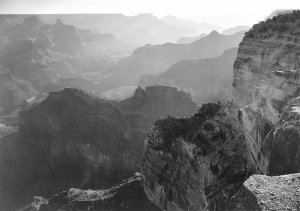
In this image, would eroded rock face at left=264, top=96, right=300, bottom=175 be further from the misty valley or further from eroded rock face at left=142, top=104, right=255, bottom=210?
eroded rock face at left=142, top=104, right=255, bottom=210

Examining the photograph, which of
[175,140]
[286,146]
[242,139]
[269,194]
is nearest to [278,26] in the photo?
[242,139]

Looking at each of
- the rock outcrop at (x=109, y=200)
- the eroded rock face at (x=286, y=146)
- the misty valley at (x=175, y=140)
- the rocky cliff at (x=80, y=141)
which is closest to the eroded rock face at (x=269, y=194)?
the misty valley at (x=175, y=140)

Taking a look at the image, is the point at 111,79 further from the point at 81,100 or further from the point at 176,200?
the point at 176,200

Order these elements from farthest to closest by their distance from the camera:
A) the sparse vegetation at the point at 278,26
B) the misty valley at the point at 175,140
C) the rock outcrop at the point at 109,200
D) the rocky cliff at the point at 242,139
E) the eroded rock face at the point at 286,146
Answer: the sparse vegetation at the point at 278,26, the rock outcrop at the point at 109,200, the misty valley at the point at 175,140, the rocky cliff at the point at 242,139, the eroded rock face at the point at 286,146

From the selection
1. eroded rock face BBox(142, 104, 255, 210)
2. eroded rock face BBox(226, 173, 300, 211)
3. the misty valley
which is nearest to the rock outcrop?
the misty valley

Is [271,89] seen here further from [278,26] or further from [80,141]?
[80,141]

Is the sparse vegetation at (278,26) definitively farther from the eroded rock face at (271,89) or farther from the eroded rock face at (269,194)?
the eroded rock face at (269,194)

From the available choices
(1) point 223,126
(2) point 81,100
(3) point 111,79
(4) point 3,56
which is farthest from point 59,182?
(4) point 3,56

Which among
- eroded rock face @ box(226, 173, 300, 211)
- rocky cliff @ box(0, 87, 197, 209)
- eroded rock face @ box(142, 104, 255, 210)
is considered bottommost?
rocky cliff @ box(0, 87, 197, 209)
